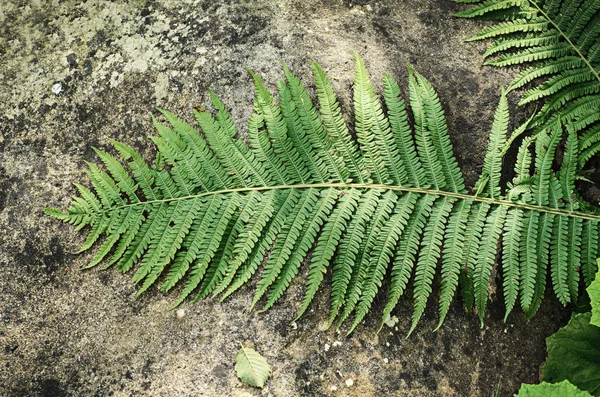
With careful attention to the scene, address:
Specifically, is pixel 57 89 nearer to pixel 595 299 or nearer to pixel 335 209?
pixel 335 209

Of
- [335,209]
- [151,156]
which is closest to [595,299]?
[335,209]

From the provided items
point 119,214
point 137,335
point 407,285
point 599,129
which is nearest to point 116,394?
point 137,335

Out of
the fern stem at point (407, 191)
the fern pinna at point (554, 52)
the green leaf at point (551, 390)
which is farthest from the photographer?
the fern pinna at point (554, 52)

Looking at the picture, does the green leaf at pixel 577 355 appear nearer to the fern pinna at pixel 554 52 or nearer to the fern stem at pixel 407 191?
the fern stem at pixel 407 191

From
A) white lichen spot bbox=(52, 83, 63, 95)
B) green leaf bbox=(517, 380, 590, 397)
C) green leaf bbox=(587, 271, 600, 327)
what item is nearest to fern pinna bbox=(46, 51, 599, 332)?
green leaf bbox=(587, 271, 600, 327)

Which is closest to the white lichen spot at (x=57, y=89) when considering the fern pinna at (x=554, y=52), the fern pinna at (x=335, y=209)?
the fern pinna at (x=335, y=209)
